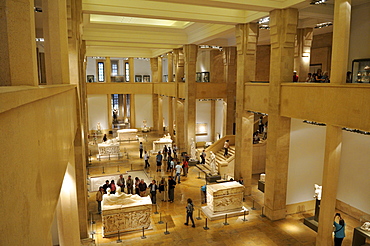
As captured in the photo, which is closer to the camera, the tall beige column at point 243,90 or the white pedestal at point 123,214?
the white pedestal at point 123,214

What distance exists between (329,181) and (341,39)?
421 centimetres

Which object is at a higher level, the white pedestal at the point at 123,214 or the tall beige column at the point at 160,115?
the tall beige column at the point at 160,115

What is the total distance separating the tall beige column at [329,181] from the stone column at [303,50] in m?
6.83

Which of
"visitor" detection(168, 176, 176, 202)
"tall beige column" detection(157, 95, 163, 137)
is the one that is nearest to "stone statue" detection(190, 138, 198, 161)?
"visitor" detection(168, 176, 176, 202)

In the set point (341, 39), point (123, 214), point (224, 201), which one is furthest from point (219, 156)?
point (341, 39)

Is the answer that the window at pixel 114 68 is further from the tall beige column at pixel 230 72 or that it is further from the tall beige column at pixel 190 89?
the tall beige column at pixel 230 72

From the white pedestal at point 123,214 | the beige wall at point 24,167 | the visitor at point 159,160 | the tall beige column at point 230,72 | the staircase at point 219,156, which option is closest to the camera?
the beige wall at point 24,167

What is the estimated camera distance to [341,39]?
7.96 meters

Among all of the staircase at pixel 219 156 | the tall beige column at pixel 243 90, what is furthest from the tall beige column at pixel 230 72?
the tall beige column at pixel 243 90

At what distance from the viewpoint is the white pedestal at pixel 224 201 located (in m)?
11.3

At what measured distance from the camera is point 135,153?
A: 69.7 ft

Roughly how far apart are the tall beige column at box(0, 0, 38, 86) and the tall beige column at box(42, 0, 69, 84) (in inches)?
109

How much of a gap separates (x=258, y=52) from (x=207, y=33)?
25.0 feet

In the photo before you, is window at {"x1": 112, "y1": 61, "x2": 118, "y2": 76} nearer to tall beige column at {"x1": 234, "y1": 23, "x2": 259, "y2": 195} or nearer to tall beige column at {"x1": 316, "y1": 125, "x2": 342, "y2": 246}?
tall beige column at {"x1": 234, "y1": 23, "x2": 259, "y2": 195}
